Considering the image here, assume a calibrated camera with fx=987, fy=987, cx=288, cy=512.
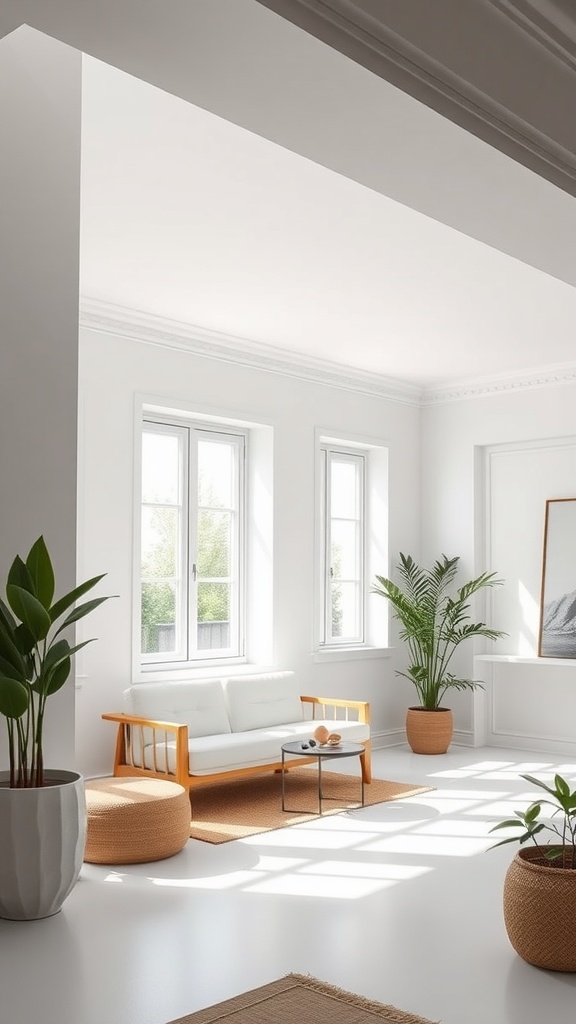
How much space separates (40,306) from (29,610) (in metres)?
1.19

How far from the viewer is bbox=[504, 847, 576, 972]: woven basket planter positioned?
3.13 meters

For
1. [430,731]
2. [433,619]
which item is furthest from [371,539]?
[430,731]

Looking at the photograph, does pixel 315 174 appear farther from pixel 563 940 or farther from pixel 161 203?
pixel 563 940

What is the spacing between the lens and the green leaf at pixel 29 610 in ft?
10.8

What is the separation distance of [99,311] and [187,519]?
1.63m

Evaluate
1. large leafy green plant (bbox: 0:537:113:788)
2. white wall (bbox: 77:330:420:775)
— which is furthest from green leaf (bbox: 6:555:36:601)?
white wall (bbox: 77:330:420:775)

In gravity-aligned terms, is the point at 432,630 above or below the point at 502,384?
below

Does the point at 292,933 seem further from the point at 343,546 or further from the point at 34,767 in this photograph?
the point at 343,546

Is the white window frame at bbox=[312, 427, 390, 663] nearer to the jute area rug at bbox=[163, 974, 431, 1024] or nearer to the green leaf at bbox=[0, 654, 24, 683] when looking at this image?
the green leaf at bbox=[0, 654, 24, 683]

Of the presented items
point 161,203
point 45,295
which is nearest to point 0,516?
point 45,295

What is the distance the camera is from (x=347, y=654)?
317 inches

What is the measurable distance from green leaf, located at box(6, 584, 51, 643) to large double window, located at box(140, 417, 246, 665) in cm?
325

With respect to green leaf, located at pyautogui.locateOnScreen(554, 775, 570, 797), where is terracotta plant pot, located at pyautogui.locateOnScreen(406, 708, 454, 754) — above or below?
→ below

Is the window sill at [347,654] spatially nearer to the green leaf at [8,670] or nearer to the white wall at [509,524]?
the white wall at [509,524]
